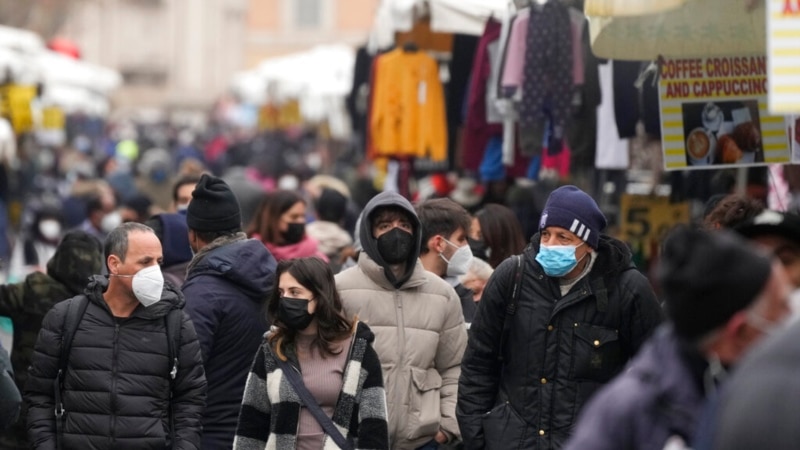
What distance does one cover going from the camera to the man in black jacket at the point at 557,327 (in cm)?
672

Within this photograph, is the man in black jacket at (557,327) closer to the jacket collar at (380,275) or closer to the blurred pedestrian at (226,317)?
the jacket collar at (380,275)

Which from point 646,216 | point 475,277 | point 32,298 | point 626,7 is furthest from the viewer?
point 646,216

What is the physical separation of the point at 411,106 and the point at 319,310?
690 cm

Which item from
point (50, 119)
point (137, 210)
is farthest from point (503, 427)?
point (50, 119)

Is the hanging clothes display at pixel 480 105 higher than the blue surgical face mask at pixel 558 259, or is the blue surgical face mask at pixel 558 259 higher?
the hanging clothes display at pixel 480 105

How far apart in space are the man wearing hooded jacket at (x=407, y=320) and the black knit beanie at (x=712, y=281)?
355cm

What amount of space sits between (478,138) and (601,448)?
887 cm

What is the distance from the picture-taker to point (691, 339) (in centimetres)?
380

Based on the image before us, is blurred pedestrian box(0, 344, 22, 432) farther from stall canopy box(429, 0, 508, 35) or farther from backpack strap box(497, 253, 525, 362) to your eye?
stall canopy box(429, 0, 508, 35)

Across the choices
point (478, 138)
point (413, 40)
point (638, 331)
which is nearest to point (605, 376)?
point (638, 331)

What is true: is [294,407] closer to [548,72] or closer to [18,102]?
[548,72]

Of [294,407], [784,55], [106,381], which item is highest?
[784,55]

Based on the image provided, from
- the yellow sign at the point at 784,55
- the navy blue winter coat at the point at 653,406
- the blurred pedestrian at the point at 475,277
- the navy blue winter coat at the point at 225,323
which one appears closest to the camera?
the navy blue winter coat at the point at 653,406

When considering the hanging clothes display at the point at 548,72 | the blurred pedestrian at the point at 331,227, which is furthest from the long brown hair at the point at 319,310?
the hanging clothes display at the point at 548,72
